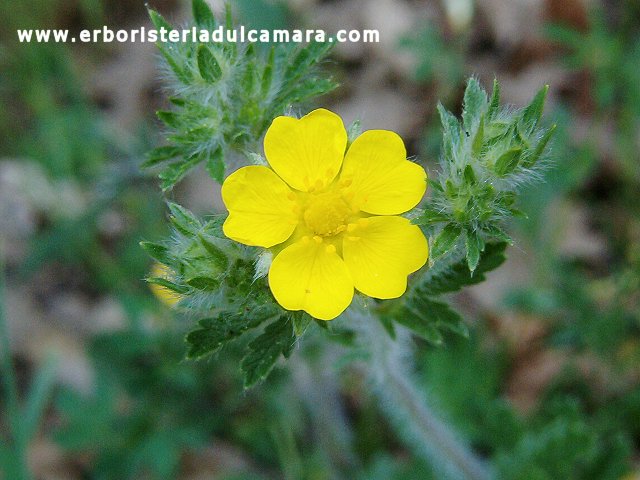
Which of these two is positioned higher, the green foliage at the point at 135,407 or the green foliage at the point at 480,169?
the green foliage at the point at 480,169

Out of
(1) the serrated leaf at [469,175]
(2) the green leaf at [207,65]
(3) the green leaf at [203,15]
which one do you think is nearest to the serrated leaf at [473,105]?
(1) the serrated leaf at [469,175]

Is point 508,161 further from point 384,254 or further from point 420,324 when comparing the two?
point 420,324

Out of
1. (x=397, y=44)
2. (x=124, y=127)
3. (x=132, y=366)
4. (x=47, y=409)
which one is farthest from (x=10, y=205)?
(x=397, y=44)

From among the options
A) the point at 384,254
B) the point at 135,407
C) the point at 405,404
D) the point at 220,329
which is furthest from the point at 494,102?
the point at 135,407

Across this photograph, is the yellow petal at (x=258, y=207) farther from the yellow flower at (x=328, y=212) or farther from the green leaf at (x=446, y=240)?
the green leaf at (x=446, y=240)

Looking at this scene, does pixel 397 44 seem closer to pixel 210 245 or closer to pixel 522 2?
pixel 522 2

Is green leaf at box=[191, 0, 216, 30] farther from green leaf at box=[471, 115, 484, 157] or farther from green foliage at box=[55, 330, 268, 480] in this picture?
green foliage at box=[55, 330, 268, 480]

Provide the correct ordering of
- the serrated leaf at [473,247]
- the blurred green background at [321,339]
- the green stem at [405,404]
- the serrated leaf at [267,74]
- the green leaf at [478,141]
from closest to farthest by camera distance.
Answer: the serrated leaf at [473,247]
the green leaf at [478,141]
the serrated leaf at [267,74]
the green stem at [405,404]
the blurred green background at [321,339]
